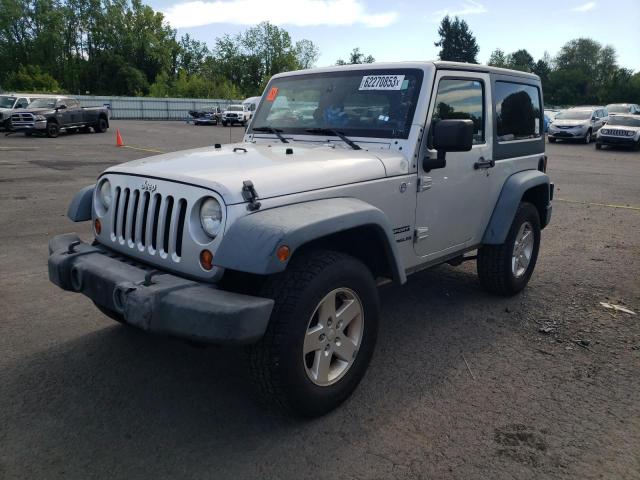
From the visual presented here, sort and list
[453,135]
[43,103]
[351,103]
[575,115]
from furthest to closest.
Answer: [575,115]
[43,103]
[351,103]
[453,135]

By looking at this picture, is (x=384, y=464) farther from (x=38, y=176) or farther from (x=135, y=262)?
(x=38, y=176)

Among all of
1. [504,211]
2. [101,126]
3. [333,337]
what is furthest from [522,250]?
[101,126]

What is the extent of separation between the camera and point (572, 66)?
335 feet

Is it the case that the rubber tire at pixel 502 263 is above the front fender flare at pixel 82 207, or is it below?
below

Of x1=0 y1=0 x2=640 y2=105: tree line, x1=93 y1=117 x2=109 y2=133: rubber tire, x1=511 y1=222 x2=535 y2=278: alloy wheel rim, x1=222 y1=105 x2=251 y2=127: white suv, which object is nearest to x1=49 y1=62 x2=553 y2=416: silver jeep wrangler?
x1=511 y1=222 x2=535 y2=278: alloy wheel rim

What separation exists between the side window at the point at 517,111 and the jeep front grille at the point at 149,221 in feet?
9.56

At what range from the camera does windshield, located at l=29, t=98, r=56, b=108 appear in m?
23.1

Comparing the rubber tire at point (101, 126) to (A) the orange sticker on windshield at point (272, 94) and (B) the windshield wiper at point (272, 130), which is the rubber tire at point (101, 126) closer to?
(A) the orange sticker on windshield at point (272, 94)

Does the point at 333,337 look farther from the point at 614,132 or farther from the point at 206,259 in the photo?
the point at 614,132

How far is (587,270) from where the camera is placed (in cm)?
594

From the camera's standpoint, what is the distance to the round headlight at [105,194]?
3.45m

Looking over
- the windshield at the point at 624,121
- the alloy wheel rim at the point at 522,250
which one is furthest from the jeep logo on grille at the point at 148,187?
the windshield at the point at 624,121

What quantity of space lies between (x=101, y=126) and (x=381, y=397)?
26.0 metres

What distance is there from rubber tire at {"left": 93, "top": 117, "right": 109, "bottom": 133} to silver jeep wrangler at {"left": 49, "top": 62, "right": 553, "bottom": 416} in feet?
77.8
